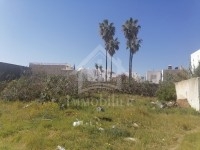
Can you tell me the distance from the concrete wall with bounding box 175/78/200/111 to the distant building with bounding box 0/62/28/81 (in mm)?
12438

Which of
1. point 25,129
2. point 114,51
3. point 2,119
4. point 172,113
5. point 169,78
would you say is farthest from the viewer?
point 114,51

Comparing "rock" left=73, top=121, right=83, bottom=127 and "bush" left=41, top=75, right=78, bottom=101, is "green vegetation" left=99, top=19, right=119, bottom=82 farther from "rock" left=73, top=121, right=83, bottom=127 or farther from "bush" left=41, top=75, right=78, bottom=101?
"rock" left=73, top=121, right=83, bottom=127

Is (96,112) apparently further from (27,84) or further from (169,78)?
(169,78)

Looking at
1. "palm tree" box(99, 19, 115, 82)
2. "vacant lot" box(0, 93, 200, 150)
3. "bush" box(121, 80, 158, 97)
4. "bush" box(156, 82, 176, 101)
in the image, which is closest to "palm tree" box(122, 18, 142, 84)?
"palm tree" box(99, 19, 115, 82)

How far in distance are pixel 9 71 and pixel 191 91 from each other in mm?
16865

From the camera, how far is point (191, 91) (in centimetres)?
1496

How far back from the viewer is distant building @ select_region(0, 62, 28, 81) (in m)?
23.2

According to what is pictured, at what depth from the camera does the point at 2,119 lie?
38.6 feet

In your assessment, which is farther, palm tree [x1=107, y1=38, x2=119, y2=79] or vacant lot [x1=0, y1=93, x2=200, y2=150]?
palm tree [x1=107, y1=38, x2=119, y2=79]

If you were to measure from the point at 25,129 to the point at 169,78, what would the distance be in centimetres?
1580

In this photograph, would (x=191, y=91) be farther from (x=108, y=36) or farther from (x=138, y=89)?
(x=108, y=36)

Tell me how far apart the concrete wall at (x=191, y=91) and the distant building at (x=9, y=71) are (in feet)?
40.8

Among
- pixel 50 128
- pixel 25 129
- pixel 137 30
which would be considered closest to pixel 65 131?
pixel 50 128

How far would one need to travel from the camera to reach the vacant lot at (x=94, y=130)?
27.0 feet
